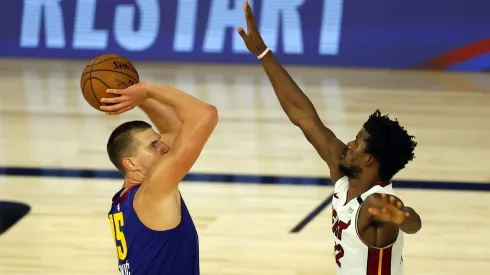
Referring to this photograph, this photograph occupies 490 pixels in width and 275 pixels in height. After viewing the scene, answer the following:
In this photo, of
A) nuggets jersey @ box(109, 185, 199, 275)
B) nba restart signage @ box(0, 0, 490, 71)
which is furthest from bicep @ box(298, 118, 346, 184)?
nba restart signage @ box(0, 0, 490, 71)

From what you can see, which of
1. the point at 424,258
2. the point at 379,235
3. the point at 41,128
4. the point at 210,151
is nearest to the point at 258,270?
the point at 424,258

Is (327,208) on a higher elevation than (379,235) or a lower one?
lower

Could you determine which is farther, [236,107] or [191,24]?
[191,24]

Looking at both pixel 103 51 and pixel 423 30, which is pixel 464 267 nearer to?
pixel 423 30

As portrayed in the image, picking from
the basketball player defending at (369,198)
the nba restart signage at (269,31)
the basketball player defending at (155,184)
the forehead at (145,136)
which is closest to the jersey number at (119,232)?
the basketball player defending at (155,184)

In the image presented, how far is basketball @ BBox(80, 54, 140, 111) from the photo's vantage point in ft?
13.5

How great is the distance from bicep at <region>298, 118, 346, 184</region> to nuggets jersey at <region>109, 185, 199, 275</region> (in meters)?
0.67

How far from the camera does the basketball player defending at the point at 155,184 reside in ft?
12.2

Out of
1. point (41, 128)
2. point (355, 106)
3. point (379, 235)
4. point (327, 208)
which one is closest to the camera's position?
point (379, 235)

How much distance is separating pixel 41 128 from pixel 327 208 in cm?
391

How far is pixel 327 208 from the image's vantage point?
7355 mm

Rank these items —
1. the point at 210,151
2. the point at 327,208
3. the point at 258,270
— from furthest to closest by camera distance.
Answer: the point at 210,151
the point at 327,208
the point at 258,270

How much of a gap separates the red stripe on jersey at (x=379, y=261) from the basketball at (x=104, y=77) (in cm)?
125

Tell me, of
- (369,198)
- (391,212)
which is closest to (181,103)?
(369,198)
